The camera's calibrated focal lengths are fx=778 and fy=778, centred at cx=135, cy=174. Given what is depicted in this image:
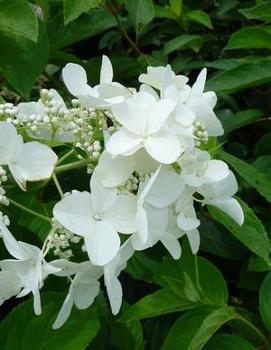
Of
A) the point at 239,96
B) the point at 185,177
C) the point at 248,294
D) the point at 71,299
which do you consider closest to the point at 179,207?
the point at 185,177

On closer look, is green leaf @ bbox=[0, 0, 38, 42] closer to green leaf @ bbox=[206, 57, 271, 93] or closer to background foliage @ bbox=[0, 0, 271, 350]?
background foliage @ bbox=[0, 0, 271, 350]

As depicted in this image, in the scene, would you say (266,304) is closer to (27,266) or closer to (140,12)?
(27,266)

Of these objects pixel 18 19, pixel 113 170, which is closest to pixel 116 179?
pixel 113 170

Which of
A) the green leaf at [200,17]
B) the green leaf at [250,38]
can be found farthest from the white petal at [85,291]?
the green leaf at [200,17]

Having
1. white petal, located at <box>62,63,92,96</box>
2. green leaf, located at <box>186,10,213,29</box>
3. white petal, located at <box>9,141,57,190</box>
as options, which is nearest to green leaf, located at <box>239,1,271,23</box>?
green leaf, located at <box>186,10,213,29</box>

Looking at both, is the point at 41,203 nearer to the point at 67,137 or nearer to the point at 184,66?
the point at 67,137

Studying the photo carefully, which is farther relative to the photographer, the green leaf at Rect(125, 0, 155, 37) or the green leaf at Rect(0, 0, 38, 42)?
the green leaf at Rect(125, 0, 155, 37)

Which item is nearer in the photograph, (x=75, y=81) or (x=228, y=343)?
(x=75, y=81)
